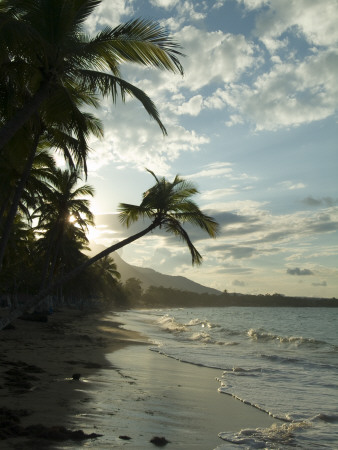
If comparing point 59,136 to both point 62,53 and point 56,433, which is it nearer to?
point 62,53

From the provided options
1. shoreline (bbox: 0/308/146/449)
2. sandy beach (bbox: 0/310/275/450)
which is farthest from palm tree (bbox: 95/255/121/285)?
sandy beach (bbox: 0/310/275/450)

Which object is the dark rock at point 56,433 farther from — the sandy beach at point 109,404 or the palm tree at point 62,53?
the palm tree at point 62,53

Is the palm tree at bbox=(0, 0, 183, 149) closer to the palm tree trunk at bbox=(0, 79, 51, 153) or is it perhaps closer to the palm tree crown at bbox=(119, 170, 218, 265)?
the palm tree trunk at bbox=(0, 79, 51, 153)

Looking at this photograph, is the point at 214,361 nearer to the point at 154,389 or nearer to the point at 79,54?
the point at 154,389

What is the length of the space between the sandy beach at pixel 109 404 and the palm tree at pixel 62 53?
13.0 feet

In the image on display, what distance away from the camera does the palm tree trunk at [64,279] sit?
648cm

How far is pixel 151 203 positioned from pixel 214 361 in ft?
24.2

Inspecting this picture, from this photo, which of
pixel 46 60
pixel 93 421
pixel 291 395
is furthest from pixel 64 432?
pixel 291 395

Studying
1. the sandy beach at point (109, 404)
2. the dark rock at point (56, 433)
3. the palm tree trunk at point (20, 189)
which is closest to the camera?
the dark rock at point (56, 433)

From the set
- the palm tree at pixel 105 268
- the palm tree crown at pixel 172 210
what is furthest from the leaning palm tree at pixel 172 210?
the palm tree at pixel 105 268

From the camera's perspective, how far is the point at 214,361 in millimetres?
14586

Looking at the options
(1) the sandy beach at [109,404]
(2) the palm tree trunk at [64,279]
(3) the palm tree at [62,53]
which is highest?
(3) the palm tree at [62,53]

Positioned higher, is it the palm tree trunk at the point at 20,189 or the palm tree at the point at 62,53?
the palm tree at the point at 62,53

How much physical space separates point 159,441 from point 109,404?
1995 millimetres
